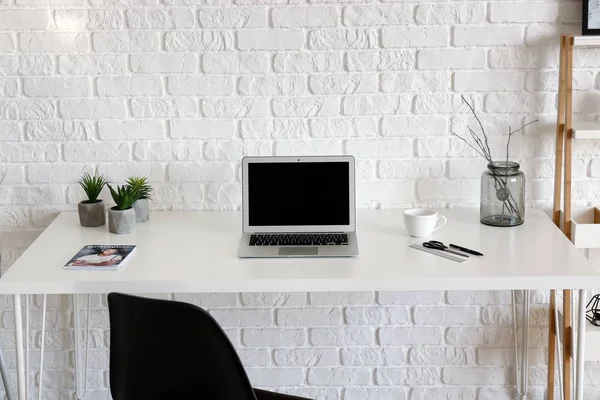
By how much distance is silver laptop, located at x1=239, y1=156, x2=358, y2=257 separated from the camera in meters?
2.34

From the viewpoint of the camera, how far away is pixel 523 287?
195cm

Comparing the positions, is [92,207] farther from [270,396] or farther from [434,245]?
[434,245]

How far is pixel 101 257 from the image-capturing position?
2.13 metres

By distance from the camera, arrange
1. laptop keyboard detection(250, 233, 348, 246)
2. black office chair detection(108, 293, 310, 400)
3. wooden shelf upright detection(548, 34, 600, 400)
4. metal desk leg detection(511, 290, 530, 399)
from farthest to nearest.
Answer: metal desk leg detection(511, 290, 530, 399) < wooden shelf upright detection(548, 34, 600, 400) < laptop keyboard detection(250, 233, 348, 246) < black office chair detection(108, 293, 310, 400)

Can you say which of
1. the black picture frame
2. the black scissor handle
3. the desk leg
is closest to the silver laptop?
the black scissor handle

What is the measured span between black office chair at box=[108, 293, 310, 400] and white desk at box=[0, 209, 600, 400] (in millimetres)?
297

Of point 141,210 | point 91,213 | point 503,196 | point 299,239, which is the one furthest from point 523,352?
point 91,213

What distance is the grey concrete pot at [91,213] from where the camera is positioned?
2.45 m

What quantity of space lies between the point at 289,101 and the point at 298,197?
386 mm

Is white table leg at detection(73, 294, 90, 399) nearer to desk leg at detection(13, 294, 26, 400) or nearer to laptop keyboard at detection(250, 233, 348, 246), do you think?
desk leg at detection(13, 294, 26, 400)

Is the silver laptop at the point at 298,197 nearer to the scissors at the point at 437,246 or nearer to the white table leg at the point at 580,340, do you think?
the scissors at the point at 437,246

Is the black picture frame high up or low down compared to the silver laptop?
up

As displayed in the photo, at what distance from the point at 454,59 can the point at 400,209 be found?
1.74ft

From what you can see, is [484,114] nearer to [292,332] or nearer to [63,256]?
[292,332]
